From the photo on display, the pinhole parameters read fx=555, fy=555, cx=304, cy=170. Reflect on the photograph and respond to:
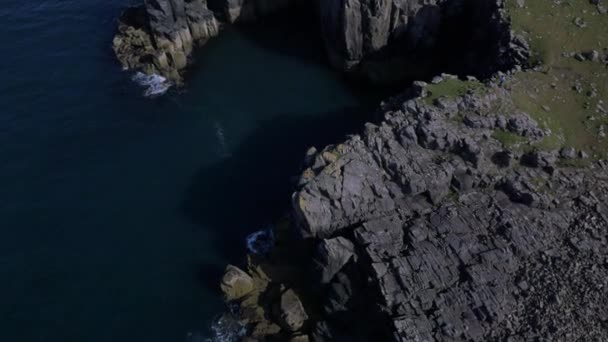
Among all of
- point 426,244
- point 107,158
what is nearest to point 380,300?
point 426,244

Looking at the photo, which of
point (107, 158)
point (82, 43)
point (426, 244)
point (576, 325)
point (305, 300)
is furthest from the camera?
point (82, 43)

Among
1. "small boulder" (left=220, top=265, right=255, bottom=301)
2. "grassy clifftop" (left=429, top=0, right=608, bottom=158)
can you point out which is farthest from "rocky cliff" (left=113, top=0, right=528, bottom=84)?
"small boulder" (left=220, top=265, right=255, bottom=301)

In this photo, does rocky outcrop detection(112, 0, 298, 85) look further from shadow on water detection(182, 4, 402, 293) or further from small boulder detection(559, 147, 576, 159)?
small boulder detection(559, 147, 576, 159)

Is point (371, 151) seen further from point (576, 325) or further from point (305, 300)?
point (576, 325)

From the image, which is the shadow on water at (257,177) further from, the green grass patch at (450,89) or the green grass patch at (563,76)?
the green grass patch at (563,76)

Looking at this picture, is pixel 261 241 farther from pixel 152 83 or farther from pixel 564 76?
pixel 564 76

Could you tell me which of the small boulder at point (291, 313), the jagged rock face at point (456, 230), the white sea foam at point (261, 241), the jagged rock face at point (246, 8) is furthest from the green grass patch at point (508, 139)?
the jagged rock face at point (246, 8)

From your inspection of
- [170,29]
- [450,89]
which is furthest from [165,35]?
[450,89]
